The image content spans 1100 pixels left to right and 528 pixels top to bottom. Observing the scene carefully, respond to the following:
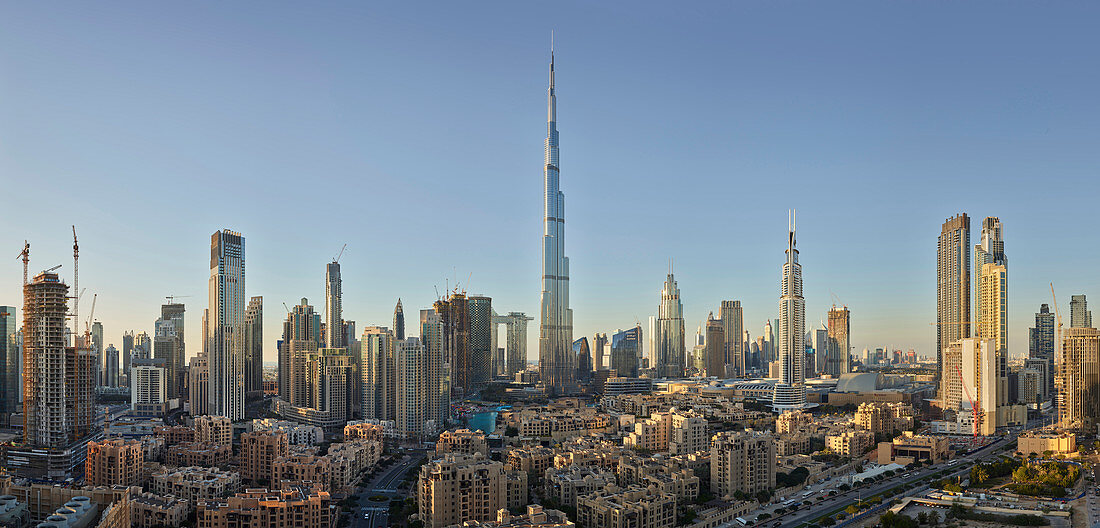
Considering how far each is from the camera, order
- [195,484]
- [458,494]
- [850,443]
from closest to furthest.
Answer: [458,494] → [195,484] → [850,443]

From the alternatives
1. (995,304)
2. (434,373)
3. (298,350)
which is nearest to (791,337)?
(995,304)

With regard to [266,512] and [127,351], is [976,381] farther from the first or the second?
[127,351]

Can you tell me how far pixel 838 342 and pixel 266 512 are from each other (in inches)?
3721

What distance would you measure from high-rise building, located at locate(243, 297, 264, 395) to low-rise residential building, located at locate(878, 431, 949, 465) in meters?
45.6

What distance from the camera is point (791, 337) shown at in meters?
66.3

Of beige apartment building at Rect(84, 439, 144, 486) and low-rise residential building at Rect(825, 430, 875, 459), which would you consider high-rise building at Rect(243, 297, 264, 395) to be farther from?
low-rise residential building at Rect(825, 430, 875, 459)

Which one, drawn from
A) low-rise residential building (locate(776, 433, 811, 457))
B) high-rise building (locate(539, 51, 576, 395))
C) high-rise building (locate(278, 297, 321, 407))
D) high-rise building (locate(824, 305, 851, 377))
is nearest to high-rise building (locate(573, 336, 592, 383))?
high-rise building (locate(539, 51, 576, 395))

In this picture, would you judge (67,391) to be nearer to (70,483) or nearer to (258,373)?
(70,483)

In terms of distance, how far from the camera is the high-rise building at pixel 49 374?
34.5m

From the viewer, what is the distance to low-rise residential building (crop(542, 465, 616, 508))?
1078 inches

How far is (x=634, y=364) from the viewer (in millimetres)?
102438

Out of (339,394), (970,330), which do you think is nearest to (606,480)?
(339,394)

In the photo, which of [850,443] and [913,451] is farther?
[850,443]

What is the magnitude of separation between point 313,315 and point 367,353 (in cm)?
1763
